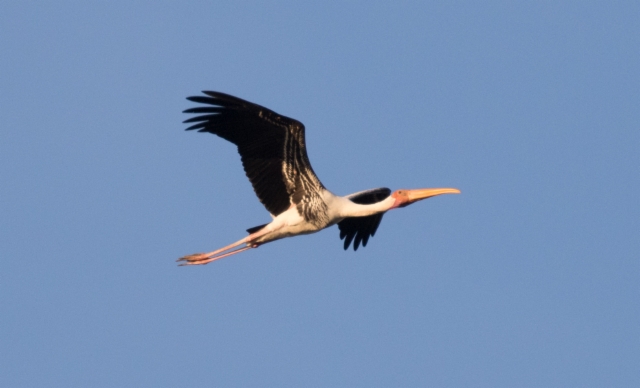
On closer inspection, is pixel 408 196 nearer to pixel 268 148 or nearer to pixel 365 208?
pixel 365 208

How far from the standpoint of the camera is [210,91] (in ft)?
84.4

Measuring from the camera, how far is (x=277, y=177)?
27516 millimetres

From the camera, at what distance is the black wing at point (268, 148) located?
86.3ft

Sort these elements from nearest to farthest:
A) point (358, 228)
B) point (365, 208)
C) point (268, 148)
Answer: point (268, 148) → point (365, 208) → point (358, 228)

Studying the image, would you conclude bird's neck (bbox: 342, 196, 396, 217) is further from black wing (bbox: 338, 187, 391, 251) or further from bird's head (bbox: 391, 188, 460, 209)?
black wing (bbox: 338, 187, 391, 251)

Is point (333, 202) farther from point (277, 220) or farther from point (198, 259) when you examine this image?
point (198, 259)

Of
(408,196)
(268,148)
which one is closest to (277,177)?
(268,148)

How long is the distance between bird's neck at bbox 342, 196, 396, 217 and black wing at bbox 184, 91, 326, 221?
2.14 ft

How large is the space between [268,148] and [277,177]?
0.74m

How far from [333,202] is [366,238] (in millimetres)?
3586

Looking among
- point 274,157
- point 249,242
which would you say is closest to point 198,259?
point 249,242

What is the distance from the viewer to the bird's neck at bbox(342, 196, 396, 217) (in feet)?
91.8

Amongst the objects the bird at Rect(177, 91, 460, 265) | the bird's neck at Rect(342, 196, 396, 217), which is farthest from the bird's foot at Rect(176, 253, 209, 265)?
the bird's neck at Rect(342, 196, 396, 217)

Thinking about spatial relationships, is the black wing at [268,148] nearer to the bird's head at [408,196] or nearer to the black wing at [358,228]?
the bird's head at [408,196]
